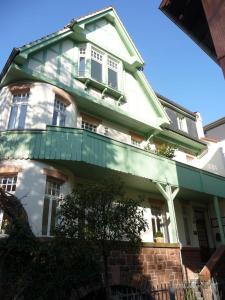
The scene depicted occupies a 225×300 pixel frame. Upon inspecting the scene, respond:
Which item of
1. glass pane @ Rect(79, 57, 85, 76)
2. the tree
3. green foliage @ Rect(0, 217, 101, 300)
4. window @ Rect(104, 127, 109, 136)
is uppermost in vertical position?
glass pane @ Rect(79, 57, 85, 76)

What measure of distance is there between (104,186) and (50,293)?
276 centimetres

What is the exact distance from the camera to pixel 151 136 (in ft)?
53.0

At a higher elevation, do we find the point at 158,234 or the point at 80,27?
the point at 80,27

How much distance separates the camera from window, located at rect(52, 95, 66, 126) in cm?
1202

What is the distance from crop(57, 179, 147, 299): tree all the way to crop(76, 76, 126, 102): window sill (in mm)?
7918

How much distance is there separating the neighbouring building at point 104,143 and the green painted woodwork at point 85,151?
0.04 meters

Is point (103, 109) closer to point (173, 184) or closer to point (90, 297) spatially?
point (173, 184)

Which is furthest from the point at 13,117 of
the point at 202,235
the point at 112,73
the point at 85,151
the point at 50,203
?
the point at 202,235

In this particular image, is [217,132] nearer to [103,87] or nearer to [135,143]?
[135,143]

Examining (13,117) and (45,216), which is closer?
(45,216)

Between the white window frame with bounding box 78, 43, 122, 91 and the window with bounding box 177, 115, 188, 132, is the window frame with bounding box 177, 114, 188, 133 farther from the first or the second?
the white window frame with bounding box 78, 43, 122, 91

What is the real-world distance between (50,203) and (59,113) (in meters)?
4.19

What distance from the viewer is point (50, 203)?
10.0m

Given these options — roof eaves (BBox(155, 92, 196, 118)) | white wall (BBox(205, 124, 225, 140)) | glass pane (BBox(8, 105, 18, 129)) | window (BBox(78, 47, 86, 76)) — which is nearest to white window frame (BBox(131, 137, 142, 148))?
window (BBox(78, 47, 86, 76))
